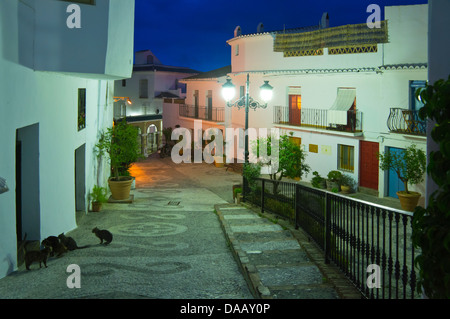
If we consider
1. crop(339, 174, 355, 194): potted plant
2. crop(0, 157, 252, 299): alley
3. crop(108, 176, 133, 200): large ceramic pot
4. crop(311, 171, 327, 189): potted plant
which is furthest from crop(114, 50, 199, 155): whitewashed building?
crop(0, 157, 252, 299): alley

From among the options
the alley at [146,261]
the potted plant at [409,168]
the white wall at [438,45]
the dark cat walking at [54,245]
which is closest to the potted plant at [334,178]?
the potted plant at [409,168]

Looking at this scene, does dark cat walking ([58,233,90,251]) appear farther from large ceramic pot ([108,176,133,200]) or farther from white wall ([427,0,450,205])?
large ceramic pot ([108,176,133,200])

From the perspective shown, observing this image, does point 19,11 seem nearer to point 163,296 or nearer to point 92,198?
point 163,296

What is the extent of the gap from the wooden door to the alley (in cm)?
909

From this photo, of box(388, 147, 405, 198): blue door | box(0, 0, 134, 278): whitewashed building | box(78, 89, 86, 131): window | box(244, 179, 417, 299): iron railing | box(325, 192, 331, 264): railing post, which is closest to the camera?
box(244, 179, 417, 299): iron railing

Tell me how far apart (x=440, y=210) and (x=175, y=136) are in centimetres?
3191

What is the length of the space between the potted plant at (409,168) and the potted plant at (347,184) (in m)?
3.18

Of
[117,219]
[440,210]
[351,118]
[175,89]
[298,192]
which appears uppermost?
[175,89]

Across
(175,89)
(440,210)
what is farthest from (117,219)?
(175,89)

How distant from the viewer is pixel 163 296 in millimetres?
5996

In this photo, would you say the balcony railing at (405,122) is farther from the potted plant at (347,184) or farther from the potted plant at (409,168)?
the potted plant at (347,184)

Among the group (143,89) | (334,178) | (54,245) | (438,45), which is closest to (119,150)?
(54,245)

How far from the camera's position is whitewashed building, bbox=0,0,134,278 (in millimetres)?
6641

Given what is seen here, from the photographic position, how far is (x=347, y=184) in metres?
21.1
